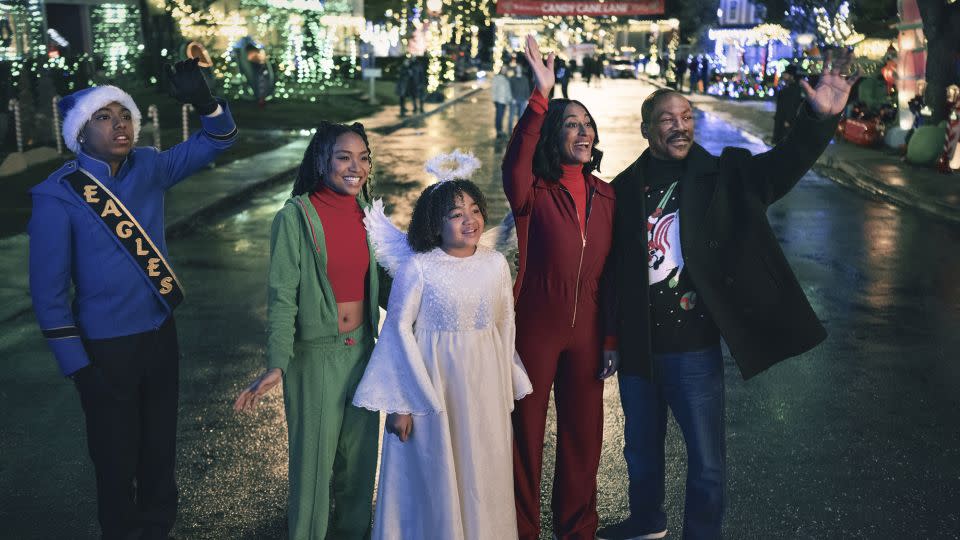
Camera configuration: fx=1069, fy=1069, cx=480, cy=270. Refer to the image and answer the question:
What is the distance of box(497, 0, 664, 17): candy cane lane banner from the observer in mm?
76375

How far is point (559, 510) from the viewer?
4.29m

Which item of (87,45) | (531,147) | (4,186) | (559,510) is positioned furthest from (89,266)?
(87,45)

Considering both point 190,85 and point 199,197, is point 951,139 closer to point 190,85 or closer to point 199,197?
point 199,197

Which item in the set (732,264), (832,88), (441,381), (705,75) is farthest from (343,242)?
(705,75)

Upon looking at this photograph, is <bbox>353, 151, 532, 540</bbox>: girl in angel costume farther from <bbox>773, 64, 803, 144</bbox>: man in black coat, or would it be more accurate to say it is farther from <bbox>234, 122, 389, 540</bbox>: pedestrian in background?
<bbox>773, 64, 803, 144</bbox>: man in black coat

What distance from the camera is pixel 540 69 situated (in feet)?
13.1

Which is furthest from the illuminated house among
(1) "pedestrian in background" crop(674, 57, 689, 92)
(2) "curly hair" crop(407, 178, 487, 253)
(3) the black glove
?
(2) "curly hair" crop(407, 178, 487, 253)

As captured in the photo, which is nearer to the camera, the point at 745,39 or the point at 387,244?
the point at 387,244

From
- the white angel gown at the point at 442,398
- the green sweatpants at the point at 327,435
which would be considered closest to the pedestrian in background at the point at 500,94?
the green sweatpants at the point at 327,435

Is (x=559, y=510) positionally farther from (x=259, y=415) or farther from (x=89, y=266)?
(x=259, y=415)

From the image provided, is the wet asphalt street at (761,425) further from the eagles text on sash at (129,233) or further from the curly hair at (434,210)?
Answer: the curly hair at (434,210)

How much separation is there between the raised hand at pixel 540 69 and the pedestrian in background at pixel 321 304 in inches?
27.1

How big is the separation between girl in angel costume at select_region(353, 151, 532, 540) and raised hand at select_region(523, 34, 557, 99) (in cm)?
47

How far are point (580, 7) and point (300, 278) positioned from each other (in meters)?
76.5
